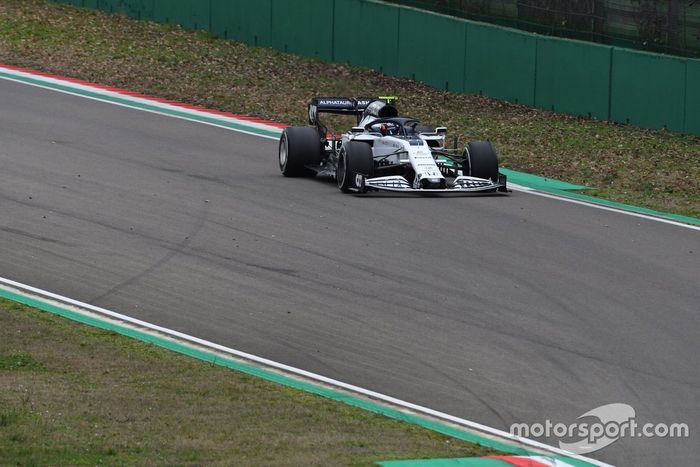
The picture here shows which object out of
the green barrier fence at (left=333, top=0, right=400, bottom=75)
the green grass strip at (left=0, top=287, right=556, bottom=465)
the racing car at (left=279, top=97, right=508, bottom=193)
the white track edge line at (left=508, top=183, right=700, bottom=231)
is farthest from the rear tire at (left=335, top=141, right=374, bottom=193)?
the green barrier fence at (left=333, top=0, right=400, bottom=75)

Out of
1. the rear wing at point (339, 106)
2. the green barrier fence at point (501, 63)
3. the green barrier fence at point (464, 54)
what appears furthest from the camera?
the green barrier fence at point (501, 63)

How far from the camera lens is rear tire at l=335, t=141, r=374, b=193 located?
58.6 feet

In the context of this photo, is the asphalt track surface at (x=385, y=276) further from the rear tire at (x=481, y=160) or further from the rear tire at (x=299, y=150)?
the rear tire at (x=481, y=160)

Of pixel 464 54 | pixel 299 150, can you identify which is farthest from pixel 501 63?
pixel 299 150

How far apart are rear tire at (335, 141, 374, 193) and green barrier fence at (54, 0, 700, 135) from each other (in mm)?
8901

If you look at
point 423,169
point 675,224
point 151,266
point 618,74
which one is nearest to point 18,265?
point 151,266

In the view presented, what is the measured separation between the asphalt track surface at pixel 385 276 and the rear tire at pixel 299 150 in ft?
0.76

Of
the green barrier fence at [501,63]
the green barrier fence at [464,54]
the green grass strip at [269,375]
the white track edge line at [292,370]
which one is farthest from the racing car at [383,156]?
the green barrier fence at [501,63]

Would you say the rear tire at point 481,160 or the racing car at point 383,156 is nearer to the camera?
the racing car at point 383,156

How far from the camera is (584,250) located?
1558cm

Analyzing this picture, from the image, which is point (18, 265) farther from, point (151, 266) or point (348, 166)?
point (348, 166)

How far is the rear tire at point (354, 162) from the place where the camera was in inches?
704

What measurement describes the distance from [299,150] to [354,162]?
1.45 m

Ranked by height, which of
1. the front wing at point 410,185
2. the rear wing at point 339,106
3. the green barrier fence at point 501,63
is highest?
the green barrier fence at point 501,63
